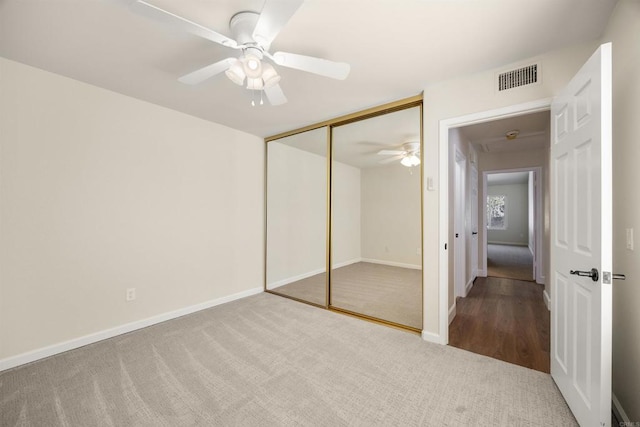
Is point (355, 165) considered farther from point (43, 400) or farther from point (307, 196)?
point (43, 400)

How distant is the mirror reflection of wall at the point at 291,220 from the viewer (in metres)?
4.04

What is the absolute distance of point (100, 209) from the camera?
2529mm

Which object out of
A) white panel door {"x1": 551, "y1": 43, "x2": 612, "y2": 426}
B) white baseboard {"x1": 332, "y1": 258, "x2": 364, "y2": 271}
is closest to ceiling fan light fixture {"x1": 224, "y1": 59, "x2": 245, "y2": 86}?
white panel door {"x1": 551, "y1": 43, "x2": 612, "y2": 426}

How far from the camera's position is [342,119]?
3213 millimetres

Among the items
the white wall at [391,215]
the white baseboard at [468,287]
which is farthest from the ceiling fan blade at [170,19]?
the white baseboard at [468,287]

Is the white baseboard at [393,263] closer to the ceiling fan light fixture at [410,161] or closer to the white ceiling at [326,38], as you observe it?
the ceiling fan light fixture at [410,161]

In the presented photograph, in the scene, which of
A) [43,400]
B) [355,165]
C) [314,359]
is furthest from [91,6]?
[355,165]

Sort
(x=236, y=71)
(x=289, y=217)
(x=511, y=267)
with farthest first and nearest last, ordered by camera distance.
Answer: (x=511, y=267)
(x=289, y=217)
(x=236, y=71)

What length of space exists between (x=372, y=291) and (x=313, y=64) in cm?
310

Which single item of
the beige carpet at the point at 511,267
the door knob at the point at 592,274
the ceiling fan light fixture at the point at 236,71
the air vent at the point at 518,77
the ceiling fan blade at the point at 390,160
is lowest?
the beige carpet at the point at 511,267

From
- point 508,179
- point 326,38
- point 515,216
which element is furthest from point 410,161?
point 515,216

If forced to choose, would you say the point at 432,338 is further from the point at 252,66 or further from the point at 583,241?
the point at 252,66

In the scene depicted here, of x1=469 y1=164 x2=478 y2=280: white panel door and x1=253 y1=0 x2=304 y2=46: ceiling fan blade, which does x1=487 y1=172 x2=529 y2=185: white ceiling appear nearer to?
x1=469 y1=164 x2=478 y2=280: white panel door

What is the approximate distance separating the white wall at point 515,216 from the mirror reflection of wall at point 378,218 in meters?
9.19
